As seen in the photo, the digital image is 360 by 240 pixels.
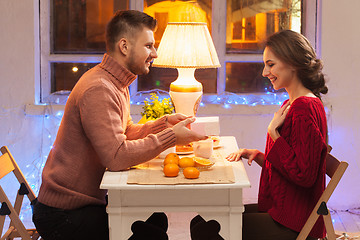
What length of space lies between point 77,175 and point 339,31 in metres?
2.43

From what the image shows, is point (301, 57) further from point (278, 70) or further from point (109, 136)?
point (109, 136)

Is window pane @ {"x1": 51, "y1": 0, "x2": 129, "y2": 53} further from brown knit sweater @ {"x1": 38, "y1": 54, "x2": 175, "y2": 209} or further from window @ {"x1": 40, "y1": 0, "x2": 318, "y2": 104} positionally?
brown knit sweater @ {"x1": 38, "y1": 54, "x2": 175, "y2": 209}

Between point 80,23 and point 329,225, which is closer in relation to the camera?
point 329,225

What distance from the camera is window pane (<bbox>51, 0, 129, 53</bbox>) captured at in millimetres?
4238

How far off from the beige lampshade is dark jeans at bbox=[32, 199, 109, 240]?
3.03ft

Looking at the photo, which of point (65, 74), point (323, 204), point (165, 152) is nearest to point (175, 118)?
point (165, 152)

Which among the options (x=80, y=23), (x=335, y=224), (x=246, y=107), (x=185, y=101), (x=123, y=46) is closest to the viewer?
(x=123, y=46)

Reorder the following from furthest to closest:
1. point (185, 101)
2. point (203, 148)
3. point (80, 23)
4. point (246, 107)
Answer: point (80, 23)
point (246, 107)
point (185, 101)
point (203, 148)

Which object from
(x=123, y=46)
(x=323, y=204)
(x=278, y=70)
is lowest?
(x=323, y=204)

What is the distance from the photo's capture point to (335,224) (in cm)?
404

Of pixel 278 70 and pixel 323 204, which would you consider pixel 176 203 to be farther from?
pixel 278 70

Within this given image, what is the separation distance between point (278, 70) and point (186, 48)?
610 mm

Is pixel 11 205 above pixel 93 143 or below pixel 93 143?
below

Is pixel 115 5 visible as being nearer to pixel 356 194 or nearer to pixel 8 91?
pixel 8 91
